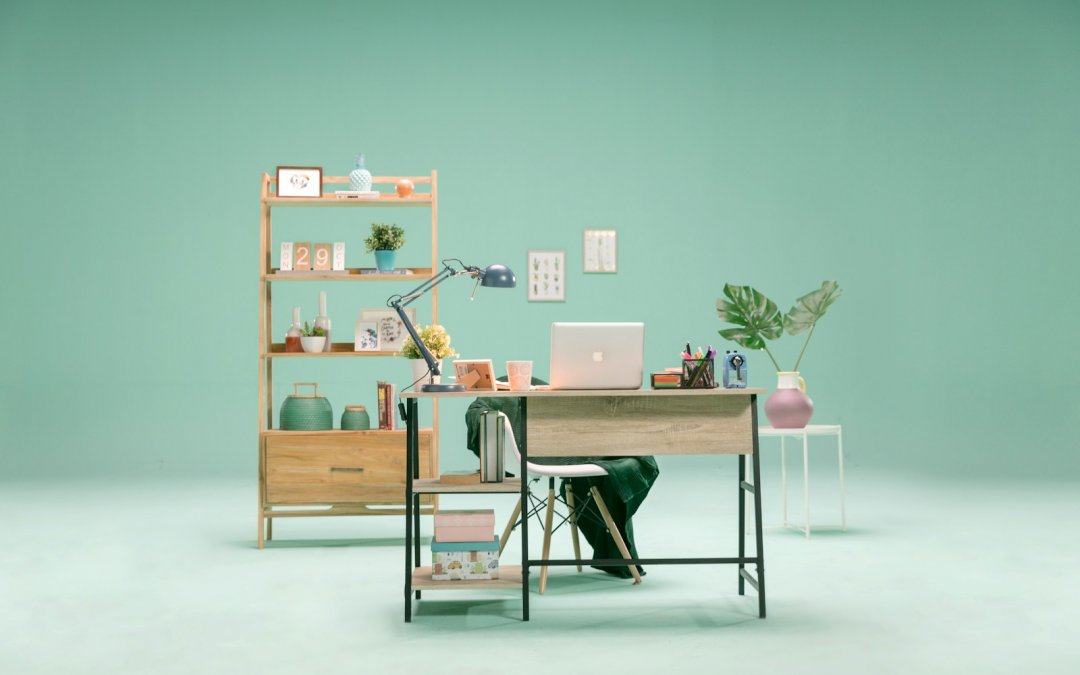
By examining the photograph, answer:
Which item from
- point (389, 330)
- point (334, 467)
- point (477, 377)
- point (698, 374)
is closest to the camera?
point (698, 374)

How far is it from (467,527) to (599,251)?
15.5 ft

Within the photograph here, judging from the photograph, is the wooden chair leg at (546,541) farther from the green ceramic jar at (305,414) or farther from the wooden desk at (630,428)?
the green ceramic jar at (305,414)

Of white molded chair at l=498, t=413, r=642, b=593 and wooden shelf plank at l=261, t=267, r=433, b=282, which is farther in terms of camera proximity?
wooden shelf plank at l=261, t=267, r=433, b=282

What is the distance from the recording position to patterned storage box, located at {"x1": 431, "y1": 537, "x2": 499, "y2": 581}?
12.7 feet

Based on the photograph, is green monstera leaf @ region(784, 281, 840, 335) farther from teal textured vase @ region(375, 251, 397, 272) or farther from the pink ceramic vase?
teal textured vase @ region(375, 251, 397, 272)

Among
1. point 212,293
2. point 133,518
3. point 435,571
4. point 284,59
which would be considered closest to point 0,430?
point 212,293

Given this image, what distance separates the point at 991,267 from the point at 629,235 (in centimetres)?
290

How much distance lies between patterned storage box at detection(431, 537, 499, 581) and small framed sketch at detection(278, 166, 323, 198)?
2.52 metres

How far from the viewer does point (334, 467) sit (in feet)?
17.9

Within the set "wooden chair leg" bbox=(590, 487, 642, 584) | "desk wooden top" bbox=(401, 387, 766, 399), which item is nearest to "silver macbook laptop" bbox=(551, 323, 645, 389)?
"desk wooden top" bbox=(401, 387, 766, 399)

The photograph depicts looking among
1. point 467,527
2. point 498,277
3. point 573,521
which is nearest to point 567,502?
point 573,521

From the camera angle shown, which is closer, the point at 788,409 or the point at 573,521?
the point at 573,521

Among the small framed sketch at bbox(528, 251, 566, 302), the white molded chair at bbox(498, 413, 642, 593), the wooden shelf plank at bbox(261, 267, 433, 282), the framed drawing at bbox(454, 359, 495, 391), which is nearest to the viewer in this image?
the framed drawing at bbox(454, 359, 495, 391)

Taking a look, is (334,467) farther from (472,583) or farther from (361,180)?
(472,583)
